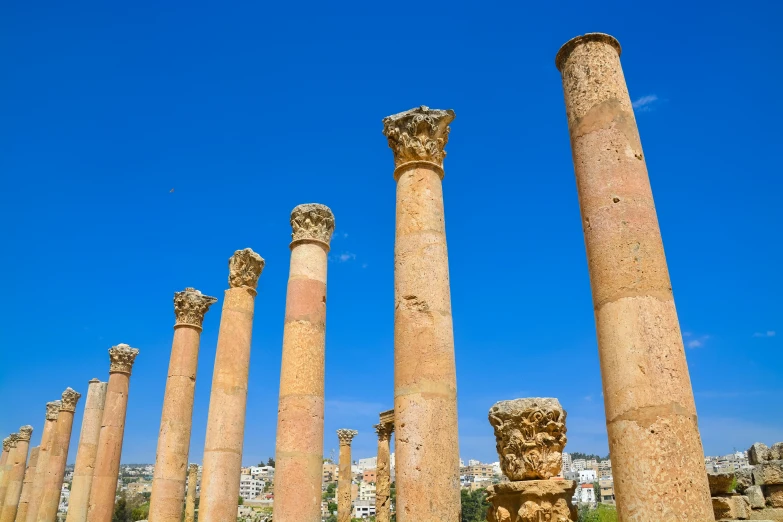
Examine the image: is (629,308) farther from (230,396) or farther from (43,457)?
(43,457)

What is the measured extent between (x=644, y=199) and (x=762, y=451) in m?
10.1

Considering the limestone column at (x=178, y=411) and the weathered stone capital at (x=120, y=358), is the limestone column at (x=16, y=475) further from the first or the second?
the limestone column at (x=178, y=411)

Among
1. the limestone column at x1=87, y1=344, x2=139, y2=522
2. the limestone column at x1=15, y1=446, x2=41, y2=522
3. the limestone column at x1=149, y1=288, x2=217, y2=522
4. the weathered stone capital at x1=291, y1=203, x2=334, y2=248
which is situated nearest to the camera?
the weathered stone capital at x1=291, y1=203, x2=334, y2=248

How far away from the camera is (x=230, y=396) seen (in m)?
17.8

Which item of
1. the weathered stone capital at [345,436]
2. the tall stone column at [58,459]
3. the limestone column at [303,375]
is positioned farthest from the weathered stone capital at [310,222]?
the weathered stone capital at [345,436]

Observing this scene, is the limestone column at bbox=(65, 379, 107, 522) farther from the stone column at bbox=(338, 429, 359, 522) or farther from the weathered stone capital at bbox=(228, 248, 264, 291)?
the weathered stone capital at bbox=(228, 248, 264, 291)

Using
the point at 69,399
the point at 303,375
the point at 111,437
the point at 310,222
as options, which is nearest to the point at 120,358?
the point at 111,437

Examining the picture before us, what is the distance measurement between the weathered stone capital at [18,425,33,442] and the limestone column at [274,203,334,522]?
34.5m

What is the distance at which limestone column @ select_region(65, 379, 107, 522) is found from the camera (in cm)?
2523

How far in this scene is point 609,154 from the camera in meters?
8.45

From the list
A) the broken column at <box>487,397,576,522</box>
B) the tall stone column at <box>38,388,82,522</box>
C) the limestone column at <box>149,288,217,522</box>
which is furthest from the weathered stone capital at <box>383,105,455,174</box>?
the tall stone column at <box>38,388,82,522</box>

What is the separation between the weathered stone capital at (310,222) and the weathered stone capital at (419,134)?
470 cm

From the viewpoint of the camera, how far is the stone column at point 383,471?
2930 cm

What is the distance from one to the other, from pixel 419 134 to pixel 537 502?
24.0 feet
